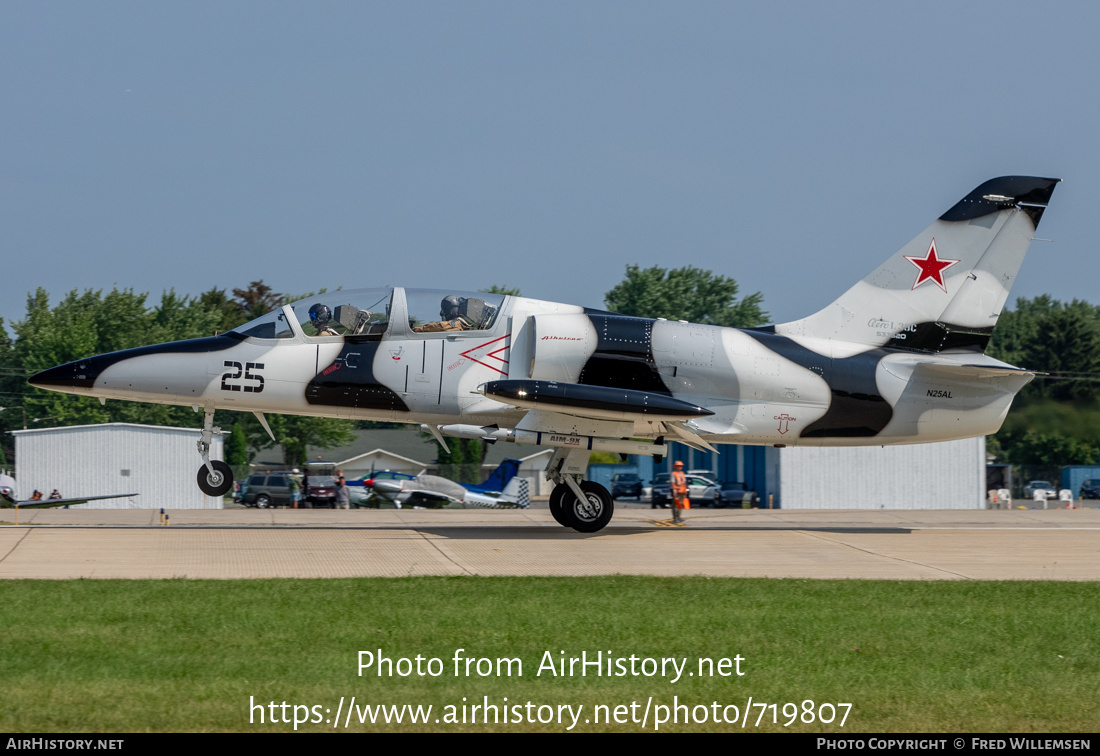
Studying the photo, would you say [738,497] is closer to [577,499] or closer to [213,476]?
[577,499]

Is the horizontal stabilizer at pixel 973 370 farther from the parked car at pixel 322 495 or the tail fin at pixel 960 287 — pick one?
the parked car at pixel 322 495

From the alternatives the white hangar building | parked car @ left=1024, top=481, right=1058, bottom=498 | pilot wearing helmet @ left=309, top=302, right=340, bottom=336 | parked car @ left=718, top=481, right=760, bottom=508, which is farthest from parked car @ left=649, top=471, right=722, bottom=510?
pilot wearing helmet @ left=309, top=302, right=340, bottom=336

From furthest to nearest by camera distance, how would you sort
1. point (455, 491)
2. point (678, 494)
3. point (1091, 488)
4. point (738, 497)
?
point (1091, 488) → point (738, 497) → point (455, 491) → point (678, 494)

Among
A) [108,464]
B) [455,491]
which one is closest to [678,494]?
[455,491]

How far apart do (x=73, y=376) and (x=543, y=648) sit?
937 centimetres

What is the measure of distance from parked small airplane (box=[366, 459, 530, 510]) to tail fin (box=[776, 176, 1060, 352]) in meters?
20.2

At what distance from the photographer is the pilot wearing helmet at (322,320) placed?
1430cm

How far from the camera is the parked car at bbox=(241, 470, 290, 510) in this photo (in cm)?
4069

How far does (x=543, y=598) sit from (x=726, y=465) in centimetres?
3999

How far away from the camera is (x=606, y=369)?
46.7 feet

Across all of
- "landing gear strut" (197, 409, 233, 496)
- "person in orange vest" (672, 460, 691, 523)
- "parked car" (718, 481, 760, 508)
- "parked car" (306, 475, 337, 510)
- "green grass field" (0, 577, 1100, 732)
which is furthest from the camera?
"parked car" (718, 481, 760, 508)

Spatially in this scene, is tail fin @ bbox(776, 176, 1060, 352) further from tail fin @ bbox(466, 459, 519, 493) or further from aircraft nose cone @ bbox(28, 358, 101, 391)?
tail fin @ bbox(466, 459, 519, 493)

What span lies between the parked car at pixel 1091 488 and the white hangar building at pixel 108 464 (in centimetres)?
3786

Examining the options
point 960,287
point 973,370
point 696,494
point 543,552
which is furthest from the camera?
point 696,494
